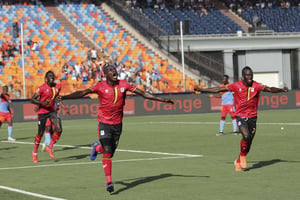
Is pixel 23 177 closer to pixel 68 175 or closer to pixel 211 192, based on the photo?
pixel 68 175

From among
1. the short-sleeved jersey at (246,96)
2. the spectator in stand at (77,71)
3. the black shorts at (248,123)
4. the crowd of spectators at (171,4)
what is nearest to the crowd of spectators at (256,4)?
the crowd of spectators at (171,4)

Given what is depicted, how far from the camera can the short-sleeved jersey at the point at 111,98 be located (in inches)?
502

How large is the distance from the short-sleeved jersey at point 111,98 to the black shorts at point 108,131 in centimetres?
7

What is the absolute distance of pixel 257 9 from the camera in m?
67.1

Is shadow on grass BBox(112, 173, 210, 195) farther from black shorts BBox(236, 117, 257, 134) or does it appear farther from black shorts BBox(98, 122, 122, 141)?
black shorts BBox(236, 117, 257, 134)

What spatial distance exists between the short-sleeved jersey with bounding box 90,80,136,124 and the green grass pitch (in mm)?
1232

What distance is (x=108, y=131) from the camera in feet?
42.0

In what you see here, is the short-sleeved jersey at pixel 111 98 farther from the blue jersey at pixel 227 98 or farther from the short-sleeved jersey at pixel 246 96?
the blue jersey at pixel 227 98

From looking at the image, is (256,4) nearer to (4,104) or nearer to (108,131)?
(4,104)

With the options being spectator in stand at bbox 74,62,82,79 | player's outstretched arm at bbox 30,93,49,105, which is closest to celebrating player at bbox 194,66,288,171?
player's outstretched arm at bbox 30,93,49,105

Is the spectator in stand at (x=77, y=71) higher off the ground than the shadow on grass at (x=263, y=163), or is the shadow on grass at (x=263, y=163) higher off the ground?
the spectator in stand at (x=77, y=71)

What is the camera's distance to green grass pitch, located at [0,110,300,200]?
1205 cm

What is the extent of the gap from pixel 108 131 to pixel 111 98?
1.88ft

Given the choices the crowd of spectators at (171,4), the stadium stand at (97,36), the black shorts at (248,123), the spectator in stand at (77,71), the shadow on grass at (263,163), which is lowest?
A: the shadow on grass at (263,163)
